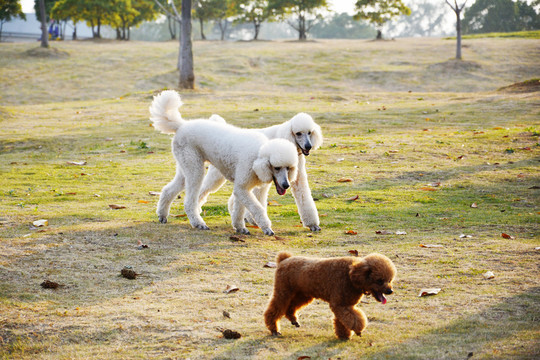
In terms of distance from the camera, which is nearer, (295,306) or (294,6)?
(295,306)

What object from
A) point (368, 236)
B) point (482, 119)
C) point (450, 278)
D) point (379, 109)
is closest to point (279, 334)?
point (450, 278)

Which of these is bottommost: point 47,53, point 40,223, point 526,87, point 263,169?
point 40,223

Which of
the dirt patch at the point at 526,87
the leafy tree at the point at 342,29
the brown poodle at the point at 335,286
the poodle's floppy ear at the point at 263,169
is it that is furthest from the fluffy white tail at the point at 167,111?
the leafy tree at the point at 342,29

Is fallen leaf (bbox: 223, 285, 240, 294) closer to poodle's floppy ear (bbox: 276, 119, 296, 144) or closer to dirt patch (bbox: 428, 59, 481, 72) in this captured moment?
poodle's floppy ear (bbox: 276, 119, 296, 144)

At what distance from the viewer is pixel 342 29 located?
113 meters

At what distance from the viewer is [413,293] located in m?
6.07

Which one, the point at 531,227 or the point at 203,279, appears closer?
the point at 203,279

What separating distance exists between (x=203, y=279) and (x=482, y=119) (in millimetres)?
16964

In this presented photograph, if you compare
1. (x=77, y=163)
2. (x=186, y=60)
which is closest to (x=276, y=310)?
(x=77, y=163)

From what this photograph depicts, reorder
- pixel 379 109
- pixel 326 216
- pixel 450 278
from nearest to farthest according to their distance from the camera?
pixel 450 278 < pixel 326 216 < pixel 379 109

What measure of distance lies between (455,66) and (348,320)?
42.1 m

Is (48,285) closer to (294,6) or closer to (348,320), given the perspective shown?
(348,320)

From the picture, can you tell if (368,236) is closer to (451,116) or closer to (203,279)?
(203,279)

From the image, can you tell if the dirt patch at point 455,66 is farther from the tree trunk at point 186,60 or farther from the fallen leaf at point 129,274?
the fallen leaf at point 129,274
